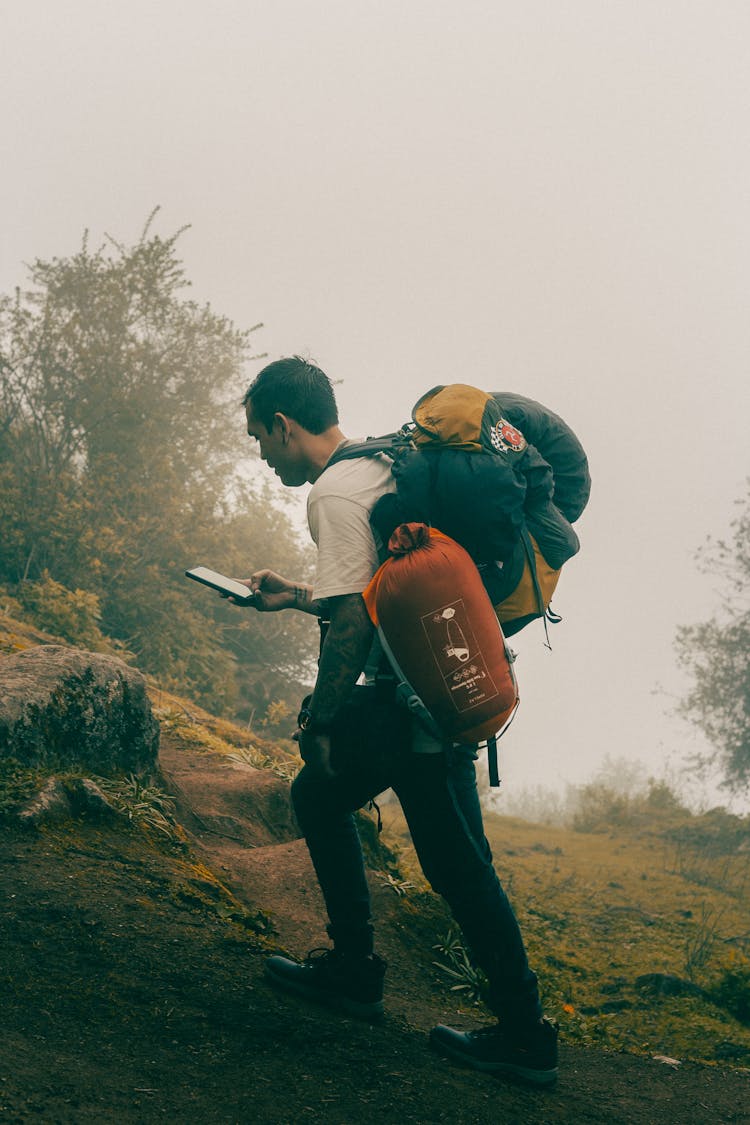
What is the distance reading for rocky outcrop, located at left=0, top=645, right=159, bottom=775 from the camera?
4574 millimetres

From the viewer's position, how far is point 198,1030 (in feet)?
9.18

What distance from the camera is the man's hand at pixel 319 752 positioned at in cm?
287

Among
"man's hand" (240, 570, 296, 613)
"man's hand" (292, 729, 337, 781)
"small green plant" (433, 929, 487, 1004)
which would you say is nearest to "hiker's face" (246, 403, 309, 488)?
"man's hand" (240, 570, 296, 613)

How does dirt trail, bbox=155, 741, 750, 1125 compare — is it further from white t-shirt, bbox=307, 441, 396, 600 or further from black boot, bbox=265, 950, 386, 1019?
white t-shirt, bbox=307, 441, 396, 600

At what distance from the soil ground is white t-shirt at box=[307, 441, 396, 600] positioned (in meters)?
1.45

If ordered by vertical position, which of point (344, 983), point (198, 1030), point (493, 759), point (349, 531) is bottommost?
point (198, 1030)

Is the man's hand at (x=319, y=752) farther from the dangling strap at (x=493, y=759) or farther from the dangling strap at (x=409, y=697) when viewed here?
the dangling strap at (x=493, y=759)

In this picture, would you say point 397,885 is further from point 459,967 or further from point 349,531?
point 349,531

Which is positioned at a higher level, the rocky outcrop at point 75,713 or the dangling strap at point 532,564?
the dangling strap at point 532,564

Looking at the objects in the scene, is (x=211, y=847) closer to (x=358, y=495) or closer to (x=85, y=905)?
(x=85, y=905)

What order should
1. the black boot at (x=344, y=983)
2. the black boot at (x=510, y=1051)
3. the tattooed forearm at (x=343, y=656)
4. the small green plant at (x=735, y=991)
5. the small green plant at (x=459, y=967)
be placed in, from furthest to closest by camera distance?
the small green plant at (x=735, y=991), the small green plant at (x=459, y=967), the black boot at (x=344, y=983), the black boot at (x=510, y=1051), the tattooed forearm at (x=343, y=656)

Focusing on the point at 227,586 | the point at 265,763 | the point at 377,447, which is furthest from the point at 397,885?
the point at 377,447

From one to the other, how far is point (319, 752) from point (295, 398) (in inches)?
51.5

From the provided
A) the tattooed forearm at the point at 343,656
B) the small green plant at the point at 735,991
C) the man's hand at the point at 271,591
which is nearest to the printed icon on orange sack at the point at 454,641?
the tattooed forearm at the point at 343,656
